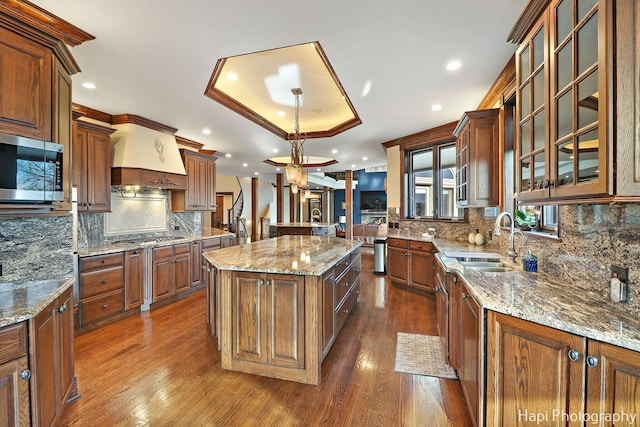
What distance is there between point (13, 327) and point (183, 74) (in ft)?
8.02

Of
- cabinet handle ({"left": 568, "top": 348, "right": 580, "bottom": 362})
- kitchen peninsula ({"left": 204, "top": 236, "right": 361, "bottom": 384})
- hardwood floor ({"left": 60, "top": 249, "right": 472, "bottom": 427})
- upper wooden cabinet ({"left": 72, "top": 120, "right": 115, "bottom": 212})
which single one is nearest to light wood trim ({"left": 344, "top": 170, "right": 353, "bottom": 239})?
hardwood floor ({"left": 60, "top": 249, "right": 472, "bottom": 427})

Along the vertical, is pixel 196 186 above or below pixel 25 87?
below

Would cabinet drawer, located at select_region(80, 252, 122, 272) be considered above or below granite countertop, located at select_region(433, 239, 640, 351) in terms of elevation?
below

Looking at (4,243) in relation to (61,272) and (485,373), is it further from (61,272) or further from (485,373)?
(485,373)

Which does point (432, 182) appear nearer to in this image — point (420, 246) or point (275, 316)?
point (420, 246)

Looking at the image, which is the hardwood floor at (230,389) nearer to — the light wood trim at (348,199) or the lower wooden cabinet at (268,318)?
the lower wooden cabinet at (268,318)

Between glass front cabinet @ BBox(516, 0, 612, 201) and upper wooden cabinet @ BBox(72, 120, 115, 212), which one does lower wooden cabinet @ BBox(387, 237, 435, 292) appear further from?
upper wooden cabinet @ BBox(72, 120, 115, 212)

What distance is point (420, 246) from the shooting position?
15.3ft

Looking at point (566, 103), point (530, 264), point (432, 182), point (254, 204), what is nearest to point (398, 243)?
point (432, 182)

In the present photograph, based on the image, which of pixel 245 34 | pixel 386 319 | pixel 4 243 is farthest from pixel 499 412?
pixel 4 243

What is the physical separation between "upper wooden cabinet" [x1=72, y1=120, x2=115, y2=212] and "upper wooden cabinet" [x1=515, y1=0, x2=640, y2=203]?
440 cm

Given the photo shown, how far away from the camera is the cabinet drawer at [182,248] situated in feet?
14.6

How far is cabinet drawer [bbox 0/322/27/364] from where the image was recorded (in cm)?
136

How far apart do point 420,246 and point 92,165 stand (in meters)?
4.67
